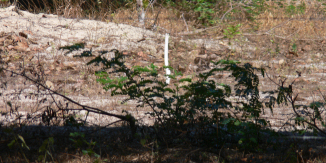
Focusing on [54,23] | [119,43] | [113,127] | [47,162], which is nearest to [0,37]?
[54,23]

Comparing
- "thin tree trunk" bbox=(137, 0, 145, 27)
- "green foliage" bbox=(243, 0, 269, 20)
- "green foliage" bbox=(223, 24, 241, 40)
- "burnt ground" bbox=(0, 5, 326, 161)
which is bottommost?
"burnt ground" bbox=(0, 5, 326, 161)

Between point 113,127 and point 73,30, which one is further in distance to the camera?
point 73,30

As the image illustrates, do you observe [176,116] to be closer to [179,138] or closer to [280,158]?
[179,138]

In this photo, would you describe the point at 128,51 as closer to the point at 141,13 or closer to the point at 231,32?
the point at 141,13

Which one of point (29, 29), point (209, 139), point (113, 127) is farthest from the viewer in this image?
point (29, 29)

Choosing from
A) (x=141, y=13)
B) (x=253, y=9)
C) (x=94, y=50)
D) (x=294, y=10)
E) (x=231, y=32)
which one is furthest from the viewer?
(x=294, y=10)

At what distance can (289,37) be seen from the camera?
820cm

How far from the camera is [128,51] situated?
7.01 m

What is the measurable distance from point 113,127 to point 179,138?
1006mm

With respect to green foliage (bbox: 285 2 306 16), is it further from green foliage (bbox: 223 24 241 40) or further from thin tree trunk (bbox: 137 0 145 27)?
thin tree trunk (bbox: 137 0 145 27)

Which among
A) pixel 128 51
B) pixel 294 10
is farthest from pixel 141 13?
pixel 294 10

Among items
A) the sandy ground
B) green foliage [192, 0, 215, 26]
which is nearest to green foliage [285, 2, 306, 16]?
the sandy ground

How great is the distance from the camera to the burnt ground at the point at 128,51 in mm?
5891

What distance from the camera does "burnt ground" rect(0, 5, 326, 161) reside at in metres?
5.89
